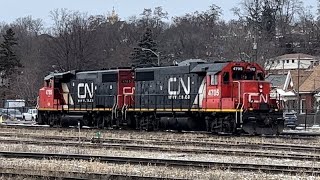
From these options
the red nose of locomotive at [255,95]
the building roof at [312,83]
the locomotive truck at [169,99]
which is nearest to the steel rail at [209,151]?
the locomotive truck at [169,99]

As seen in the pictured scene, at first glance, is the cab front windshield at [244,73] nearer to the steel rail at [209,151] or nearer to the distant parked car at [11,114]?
the steel rail at [209,151]

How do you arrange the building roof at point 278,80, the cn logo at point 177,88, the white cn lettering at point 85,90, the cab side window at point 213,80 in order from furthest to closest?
1. the building roof at point 278,80
2. the white cn lettering at point 85,90
3. the cn logo at point 177,88
4. the cab side window at point 213,80

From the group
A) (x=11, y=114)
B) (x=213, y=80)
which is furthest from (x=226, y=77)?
(x=11, y=114)

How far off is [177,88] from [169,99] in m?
0.81

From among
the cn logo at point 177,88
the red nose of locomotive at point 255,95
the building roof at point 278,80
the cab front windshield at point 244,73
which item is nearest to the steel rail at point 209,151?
the red nose of locomotive at point 255,95

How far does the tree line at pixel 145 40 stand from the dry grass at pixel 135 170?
54.1 m

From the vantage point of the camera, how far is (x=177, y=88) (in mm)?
30766

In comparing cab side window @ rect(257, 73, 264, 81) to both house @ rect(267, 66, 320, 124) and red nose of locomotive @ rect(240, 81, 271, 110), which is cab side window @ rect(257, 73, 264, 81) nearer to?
red nose of locomotive @ rect(240, 81, 271, 110)

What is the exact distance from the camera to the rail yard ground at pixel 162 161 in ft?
44.5

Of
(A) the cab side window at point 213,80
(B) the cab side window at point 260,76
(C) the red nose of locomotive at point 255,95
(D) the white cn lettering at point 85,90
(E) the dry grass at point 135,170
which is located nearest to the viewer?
→ (E) the dry grass at point 135,170

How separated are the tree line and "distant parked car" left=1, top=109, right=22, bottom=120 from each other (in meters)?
12.3

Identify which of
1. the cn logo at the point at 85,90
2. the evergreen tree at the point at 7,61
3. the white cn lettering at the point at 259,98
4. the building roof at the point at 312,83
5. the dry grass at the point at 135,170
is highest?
the evergreen tree at the point at 7,61

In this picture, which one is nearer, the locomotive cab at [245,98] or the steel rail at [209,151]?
the steel rail at [209,151]

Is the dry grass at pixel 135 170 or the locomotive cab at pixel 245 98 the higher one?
the locomotive cab at pixel 245 98
